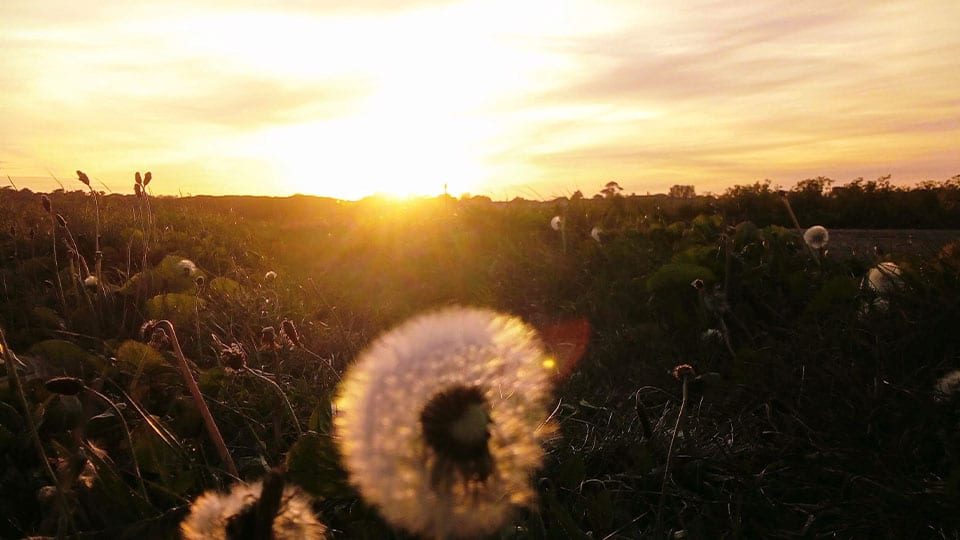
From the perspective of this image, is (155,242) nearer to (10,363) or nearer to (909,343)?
(10,363)

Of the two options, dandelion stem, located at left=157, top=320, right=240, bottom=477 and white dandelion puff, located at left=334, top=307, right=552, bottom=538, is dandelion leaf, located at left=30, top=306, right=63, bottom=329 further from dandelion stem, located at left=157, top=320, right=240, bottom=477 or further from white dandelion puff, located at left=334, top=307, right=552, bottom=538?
white dandelion puff, located at left=334, top=307, right=552, bottom=538

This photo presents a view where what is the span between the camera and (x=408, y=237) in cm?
613

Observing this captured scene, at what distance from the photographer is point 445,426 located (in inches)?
49.1

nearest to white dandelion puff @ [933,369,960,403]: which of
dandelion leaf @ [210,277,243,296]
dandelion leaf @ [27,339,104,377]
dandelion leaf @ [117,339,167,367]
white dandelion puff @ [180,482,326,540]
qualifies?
white dandelion puff @ [180,482,326,540]

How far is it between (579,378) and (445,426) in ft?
6.29

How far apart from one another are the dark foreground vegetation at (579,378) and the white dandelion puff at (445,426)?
0.65 feet

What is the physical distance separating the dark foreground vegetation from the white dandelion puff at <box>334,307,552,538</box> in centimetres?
20

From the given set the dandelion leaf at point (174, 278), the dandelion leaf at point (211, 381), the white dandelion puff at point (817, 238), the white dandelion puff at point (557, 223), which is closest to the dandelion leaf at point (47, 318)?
the dandelion leaf at point (174, 278)

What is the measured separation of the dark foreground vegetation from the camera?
1756 mm

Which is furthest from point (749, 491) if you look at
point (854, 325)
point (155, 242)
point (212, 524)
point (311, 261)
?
point (311, 261)

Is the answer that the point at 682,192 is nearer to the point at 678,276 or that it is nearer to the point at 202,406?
the point at 678,276

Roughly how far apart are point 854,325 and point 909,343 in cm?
30

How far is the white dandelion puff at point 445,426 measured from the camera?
4.10 ft

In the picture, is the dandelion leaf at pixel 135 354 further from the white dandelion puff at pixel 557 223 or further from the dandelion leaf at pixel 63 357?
the white dandelion puff at pixel 557 223
